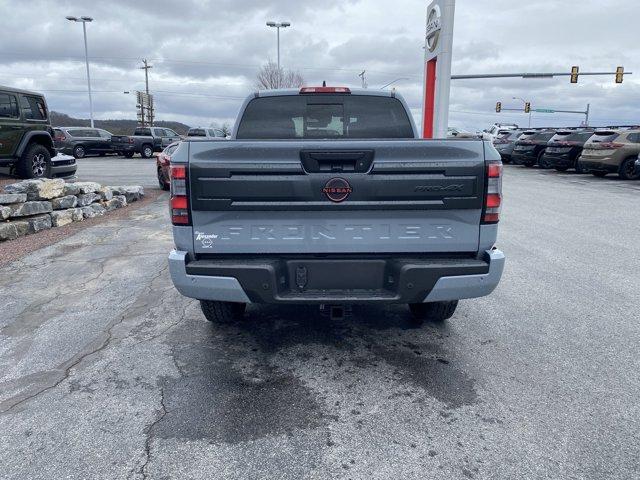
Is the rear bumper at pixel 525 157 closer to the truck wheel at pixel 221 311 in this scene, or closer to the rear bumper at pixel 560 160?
the rear bumper at pixel 560 160

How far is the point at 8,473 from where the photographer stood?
248 cm

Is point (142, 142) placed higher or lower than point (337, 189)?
lower

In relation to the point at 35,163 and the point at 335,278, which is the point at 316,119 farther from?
the point at 35,163

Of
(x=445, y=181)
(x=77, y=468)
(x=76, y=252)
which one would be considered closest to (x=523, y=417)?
(x=445, y=181)

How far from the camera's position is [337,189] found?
315cm

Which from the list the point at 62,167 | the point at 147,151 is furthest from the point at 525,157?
the point at 147,151

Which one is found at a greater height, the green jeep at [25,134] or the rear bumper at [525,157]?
the green jeep at [25,134]

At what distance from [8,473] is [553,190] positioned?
16.3 metres

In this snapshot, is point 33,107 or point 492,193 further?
point 33,107

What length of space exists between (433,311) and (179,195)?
7.85 ft

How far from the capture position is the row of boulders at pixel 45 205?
7.98 m

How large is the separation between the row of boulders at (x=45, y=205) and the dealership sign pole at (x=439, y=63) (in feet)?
36.7

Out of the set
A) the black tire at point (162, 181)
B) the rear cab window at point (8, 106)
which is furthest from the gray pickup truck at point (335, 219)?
the black tire at point (162, 181)

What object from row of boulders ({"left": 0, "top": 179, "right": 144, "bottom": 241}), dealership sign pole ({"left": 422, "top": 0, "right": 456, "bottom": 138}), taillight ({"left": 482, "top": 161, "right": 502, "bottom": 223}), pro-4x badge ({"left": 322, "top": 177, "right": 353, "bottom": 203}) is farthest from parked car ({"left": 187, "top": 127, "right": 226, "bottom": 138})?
taillight ({"left": 482, "top": 161, "right": 502, "bottom": 223})
